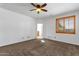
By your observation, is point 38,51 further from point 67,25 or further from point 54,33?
point 54,33

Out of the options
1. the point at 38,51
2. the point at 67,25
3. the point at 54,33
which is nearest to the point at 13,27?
the point at 38,51

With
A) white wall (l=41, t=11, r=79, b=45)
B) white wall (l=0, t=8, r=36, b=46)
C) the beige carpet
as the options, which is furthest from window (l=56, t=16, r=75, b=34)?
white wall (l=0, t=8, r=36, b=46)

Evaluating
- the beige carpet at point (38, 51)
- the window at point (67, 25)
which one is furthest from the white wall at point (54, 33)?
the beige carpet at point (38, 51)

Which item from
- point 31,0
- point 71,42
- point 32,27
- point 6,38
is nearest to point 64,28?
point 71,42

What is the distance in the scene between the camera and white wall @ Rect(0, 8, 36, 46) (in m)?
4.45

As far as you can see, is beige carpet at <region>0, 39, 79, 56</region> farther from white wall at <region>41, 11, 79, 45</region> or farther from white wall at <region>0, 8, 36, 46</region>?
white wall at <region>41, 11, 79, 45</region>

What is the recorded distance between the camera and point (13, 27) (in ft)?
17.1

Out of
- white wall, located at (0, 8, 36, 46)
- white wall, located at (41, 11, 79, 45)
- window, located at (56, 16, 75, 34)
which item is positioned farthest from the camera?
window, located at (56, 16, 75, 34)

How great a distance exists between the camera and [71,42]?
5227mm

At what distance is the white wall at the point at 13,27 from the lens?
14.6 feet

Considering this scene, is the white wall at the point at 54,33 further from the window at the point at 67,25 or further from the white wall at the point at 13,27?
the white wall at the point at 13,27

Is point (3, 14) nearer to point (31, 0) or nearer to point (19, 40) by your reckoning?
point (19, 40)

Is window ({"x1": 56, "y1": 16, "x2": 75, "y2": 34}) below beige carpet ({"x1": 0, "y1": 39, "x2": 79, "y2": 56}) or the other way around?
the other way around

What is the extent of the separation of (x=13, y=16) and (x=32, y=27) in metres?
2.82
